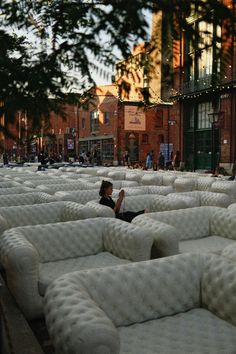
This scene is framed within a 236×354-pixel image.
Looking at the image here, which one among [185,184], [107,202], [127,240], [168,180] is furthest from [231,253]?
[168,180]

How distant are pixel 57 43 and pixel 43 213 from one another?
5128 mm

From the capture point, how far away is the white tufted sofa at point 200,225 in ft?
19.2

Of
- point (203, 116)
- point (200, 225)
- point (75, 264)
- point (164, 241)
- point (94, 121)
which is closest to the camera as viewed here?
point (75, 264)

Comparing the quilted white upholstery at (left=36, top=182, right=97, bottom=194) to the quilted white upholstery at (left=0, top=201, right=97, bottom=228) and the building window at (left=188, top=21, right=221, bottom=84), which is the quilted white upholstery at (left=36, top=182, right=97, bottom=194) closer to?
the quilted white upholstery at (left=0, top=201, right=97, bottom=228)

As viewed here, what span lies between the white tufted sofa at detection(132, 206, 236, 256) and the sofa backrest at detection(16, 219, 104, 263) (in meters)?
0.69

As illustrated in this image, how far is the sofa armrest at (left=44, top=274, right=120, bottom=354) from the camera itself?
2.46 m

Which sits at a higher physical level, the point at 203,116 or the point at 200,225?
the point at 203,116

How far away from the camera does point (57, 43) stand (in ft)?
6.52

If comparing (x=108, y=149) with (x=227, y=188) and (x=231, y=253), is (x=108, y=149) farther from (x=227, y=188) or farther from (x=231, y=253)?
(x=231, y=253)

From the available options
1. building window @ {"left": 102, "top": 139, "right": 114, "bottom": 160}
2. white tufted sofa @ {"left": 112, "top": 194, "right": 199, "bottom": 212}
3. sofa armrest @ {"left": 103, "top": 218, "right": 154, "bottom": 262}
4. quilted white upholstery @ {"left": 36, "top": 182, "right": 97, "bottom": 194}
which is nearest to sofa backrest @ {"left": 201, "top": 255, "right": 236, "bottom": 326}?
sofa armrest @ {"left": 103, "top": 218, "right": 154, "bottom": 262}

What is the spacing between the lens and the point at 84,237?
538 centimetres

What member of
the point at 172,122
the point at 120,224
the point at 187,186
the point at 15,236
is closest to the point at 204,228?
the point at 120,224

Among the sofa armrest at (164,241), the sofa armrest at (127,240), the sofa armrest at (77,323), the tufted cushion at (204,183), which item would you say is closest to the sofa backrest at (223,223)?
the sofa armrest at (164,241)

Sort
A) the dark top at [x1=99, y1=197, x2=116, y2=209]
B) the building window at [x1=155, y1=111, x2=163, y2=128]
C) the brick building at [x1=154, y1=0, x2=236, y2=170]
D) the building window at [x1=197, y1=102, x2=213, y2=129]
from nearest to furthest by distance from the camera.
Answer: the dark top at [x1=99, y1=197, x2=116, y2=209] → the brick building at [x1=154, y1=0, x2=236, y2=170] → the building window at [x1=197, y1=102, x2=213, y2=129] → the building window at [x1=155, y1=111, x2=163, y2=128]
